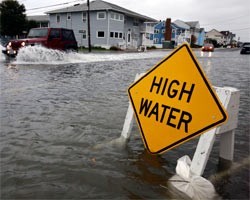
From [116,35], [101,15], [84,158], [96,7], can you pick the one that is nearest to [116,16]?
[101,15]

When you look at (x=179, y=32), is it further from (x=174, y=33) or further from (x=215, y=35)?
(x=215, y=35)

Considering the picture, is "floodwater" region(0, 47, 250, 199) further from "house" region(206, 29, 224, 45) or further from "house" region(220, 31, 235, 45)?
"house" region(220, 31, 235, 45)

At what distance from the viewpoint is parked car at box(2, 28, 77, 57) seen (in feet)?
54.5

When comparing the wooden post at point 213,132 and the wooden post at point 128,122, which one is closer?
the wooden post at point 213,132

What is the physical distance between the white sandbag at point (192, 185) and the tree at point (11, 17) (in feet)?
152

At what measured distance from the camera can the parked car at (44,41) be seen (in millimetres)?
16609

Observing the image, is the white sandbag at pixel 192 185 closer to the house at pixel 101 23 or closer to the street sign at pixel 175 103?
the street sign at pixel 175 103

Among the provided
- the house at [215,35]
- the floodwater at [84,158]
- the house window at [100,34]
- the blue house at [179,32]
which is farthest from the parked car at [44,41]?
the house at [215,35]

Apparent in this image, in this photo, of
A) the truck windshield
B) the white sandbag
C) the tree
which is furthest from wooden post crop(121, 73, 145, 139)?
the tree

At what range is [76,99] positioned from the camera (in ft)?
23.6

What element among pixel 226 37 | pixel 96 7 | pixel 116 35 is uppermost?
pixel 226 37

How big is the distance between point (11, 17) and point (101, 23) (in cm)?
1420

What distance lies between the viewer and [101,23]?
4450 centimetres

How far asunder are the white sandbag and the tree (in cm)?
4624
